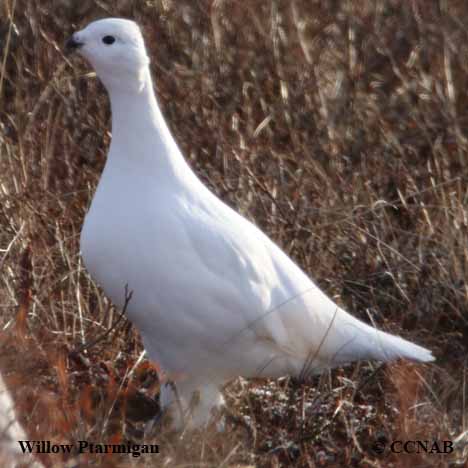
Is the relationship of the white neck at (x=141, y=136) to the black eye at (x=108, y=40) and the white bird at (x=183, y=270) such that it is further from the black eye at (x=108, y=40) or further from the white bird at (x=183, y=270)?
the black eye at (x=108, y=40)

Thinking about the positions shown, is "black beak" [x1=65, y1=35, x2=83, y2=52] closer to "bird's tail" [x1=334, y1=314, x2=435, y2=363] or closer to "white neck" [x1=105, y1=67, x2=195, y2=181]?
"white neck" [x1=105, y1=67, x2=195, y2=181]

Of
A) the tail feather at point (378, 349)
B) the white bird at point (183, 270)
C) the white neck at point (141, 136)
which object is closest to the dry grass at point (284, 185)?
the tail feather at point (378, 349)

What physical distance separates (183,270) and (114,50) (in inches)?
31.6

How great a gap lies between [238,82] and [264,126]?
1.03 ft

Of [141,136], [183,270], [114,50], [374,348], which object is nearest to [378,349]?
[374,348]

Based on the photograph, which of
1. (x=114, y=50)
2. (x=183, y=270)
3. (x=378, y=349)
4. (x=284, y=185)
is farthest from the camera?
(x=284, y=185)

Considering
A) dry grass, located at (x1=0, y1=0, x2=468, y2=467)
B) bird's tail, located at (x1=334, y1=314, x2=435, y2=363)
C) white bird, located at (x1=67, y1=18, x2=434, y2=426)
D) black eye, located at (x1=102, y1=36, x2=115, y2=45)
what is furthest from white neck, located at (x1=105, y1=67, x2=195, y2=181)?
bird's tail, located at (x1=334, y1=314, x2=435, y2=363)

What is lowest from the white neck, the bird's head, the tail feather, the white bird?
the tail feather

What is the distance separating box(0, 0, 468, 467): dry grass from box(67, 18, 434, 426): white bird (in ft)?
0.61

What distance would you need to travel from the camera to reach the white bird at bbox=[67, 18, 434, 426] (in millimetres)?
4195

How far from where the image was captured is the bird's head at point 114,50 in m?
4.38

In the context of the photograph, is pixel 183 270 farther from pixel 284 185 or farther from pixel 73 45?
pixel 284 185

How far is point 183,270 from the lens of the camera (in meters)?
4.20

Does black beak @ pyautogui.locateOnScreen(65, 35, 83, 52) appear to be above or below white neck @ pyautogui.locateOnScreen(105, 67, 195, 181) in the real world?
above
